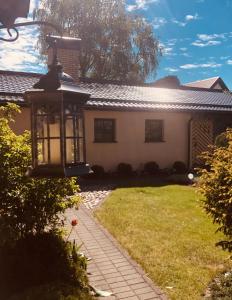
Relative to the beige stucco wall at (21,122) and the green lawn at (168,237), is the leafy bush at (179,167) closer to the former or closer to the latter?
Result: the green lawn at (168,237)

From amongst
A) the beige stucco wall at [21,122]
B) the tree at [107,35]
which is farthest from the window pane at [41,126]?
the tree at [107,35]

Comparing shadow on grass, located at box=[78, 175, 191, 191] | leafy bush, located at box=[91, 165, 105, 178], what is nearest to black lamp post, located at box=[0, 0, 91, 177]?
shadow on grass, located at box=[78, 175, 191, 191]

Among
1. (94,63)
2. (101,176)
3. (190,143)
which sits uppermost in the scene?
(94,63)

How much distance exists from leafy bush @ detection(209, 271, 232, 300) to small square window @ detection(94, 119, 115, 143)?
36.4 feet

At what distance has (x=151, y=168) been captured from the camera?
52.6ft

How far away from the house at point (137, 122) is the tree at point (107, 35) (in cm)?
1139

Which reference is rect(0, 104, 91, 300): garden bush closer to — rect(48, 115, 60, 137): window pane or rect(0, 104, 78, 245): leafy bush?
rect(0, 104, 78, 245): leafy bush

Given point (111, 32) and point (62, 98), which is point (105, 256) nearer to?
point (62, 98)

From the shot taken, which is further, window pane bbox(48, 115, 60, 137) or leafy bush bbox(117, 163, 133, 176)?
leafy bush bbox(117, 163, 133, 176)

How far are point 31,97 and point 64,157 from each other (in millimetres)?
712

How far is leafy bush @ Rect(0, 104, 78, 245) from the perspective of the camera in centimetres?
443

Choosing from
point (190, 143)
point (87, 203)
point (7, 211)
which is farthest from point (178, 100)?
point (7, 211)

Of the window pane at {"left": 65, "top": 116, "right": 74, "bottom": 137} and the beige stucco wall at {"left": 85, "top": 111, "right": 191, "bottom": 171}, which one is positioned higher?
the window pane at {"left": 65, "top": 116, "right": 74, "bottom": 137}

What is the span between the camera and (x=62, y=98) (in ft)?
10.8
